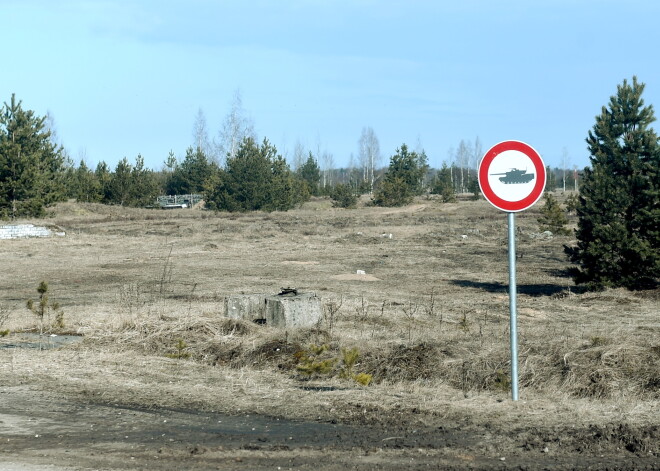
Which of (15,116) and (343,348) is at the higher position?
(15,116)

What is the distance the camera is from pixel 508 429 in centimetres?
601

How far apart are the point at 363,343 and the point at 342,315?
4.95 metres

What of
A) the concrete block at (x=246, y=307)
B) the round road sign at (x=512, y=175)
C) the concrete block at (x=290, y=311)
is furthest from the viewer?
the concrete block at (x=246, y=307)

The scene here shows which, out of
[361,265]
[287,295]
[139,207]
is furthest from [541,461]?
[139,207]

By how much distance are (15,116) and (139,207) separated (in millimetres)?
17790

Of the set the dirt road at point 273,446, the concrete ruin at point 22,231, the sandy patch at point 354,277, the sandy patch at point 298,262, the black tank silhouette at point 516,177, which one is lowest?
the sandy patch at point 354,277

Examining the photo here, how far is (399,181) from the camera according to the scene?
6906 centimetres

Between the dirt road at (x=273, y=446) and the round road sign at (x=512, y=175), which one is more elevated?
the round road sign at (x=512, y=175)

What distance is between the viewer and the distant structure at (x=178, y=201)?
75.2m

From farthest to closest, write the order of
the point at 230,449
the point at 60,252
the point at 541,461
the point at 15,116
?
the point at 15,116, the point at 60,252, the point at 230,449, the point at 541,461

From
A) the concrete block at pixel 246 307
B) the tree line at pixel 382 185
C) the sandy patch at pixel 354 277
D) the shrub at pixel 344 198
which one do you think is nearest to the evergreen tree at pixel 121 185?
the tree line at pixel 382 185

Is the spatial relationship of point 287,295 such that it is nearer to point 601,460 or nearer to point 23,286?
point 601,460

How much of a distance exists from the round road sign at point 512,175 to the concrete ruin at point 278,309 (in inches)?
223

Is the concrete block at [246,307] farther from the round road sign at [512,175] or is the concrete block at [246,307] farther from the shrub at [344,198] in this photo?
the shrub at [344,198]
